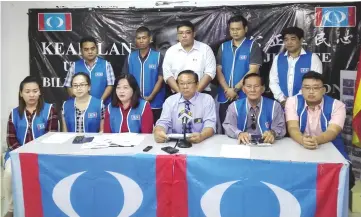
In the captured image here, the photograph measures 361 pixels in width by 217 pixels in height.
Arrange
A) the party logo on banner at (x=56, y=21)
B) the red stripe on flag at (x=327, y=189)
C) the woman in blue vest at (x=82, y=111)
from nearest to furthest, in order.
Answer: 1. the red stripe on flag at (x=327, y=189)
2. the woman in blue vest at (x=82, y=111)
3. the party logo on banner at (x=56, y=21)

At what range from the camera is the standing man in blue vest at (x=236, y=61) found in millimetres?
3789

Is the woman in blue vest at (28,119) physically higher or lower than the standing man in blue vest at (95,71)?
lower

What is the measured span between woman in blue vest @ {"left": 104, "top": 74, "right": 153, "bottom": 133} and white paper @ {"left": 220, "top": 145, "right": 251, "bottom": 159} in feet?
2.87

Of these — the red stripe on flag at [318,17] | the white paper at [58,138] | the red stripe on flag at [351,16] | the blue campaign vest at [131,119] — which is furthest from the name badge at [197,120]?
the red stripe on flag at [351,16]

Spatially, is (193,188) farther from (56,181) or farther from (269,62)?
(269,62)

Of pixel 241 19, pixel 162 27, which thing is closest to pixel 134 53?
pixel 162 27

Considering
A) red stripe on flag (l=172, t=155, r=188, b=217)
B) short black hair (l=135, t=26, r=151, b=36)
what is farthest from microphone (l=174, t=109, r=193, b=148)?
short black hair (l=135, t=26, r=151, b=36)

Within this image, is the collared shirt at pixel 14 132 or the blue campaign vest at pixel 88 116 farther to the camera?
the blue campaign vest at pixel 88 116

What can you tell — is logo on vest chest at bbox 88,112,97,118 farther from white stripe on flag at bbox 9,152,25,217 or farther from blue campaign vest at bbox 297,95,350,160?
blue campaign vest at bbox 297,95,350,160

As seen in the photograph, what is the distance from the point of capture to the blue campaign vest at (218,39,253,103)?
3.83 metres

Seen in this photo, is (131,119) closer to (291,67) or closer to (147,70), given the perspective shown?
(147,70)

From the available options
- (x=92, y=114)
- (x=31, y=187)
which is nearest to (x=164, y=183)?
(x=31, y=187)

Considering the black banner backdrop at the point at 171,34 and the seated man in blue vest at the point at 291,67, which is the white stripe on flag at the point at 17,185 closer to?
the black banner backdrop at the point at 171,34

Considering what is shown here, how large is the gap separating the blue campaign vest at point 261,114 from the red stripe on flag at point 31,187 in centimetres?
149
